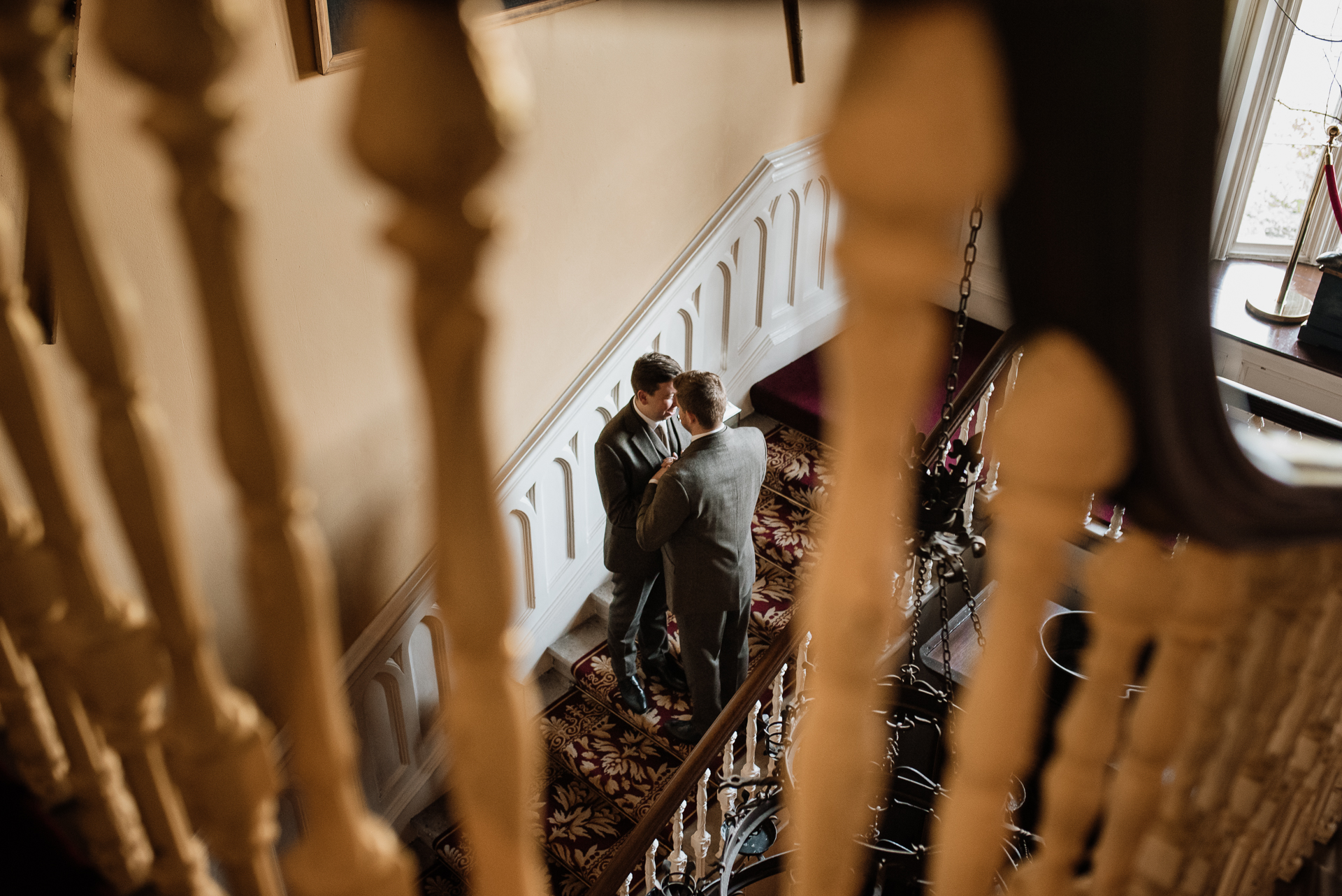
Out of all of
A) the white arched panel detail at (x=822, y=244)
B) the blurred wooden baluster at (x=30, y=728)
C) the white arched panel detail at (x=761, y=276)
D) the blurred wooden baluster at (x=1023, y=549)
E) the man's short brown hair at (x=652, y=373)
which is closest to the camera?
the blurred wooden baluster at (x=1023, y=549)

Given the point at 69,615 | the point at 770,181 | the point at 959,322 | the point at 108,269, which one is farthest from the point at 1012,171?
the point at 770,181

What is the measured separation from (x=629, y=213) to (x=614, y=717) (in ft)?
7.48

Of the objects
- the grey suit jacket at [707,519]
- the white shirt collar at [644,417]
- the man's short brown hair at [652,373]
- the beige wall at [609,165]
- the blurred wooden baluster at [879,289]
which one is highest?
the blurred wooden baluster at [879,289]

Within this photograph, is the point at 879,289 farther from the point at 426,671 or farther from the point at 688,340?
the point at 688,340

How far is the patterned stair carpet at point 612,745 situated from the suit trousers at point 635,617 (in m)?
0.16

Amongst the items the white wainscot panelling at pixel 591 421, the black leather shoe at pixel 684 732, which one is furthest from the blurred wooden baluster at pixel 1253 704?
the black leather shoe at pixel 684 732

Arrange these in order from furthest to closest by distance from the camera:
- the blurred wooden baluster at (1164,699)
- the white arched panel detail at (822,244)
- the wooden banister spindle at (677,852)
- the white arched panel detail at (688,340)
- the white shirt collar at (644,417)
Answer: the white arched panel detail at (822,244)
the white arched panel detail at (688,340)
the white shirt collar at (644,417)
the wooden banister spindle at (677,852)
the blurred wooden baluster at (1164,699)

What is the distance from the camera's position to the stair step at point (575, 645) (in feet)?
16.2

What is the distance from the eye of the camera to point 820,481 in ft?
16.9

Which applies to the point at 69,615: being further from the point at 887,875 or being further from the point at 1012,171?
the point at 887,875

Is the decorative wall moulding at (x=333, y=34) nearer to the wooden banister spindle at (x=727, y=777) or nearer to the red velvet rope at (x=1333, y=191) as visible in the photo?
the wooden banister spindle at (x=727, y=777)

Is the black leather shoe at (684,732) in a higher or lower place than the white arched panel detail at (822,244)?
lower

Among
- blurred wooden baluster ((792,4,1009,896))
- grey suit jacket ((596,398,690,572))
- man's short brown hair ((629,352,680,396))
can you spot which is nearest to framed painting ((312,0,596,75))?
man's short brown hair ((629,352,680,396))

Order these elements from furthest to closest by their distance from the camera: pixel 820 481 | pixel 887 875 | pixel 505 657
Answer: pixel 820 481
pixel 887 875
pixel 505 657
